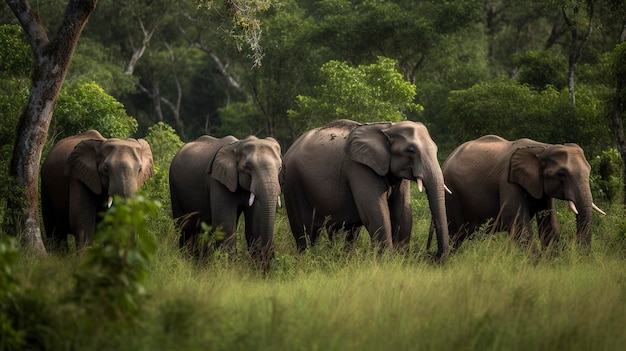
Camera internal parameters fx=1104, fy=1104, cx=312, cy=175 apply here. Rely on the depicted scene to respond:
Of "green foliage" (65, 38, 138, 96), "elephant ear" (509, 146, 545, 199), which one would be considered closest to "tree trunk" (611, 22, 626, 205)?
"elephant ear" (509, 146, 545, 199)

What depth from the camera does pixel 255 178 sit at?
12.6 meters

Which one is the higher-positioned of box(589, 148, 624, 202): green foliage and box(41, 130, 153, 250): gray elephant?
box(41, 130, 153, 250): gray elephant

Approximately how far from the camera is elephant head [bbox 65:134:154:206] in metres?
12.8

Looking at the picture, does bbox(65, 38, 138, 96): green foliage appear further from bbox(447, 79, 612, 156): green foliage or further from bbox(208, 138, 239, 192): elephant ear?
bbox(208, 138, 239, 192): elephant ear

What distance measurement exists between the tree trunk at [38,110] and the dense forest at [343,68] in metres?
2.30

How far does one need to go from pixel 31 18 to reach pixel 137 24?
100ft

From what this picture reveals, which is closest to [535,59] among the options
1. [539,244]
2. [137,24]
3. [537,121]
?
[537,121]

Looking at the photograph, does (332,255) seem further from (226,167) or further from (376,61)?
(376,61)

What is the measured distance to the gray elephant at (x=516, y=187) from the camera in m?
13.4

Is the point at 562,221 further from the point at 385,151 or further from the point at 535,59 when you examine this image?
the point at 535,59

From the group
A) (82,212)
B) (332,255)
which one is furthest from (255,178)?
(82,212)

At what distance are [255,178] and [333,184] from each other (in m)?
1.57

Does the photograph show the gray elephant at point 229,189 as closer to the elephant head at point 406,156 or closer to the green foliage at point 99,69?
the elephant head at point 406,156

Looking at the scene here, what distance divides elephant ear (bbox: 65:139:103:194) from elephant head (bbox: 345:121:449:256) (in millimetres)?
3041
